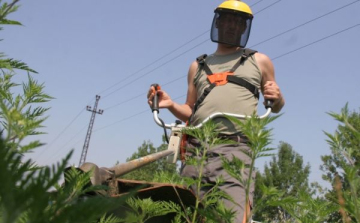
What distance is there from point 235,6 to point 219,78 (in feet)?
3.69

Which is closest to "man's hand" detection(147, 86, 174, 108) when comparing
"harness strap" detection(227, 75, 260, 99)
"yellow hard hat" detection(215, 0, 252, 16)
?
"harness strap" detection(227, 75, 260, 99)

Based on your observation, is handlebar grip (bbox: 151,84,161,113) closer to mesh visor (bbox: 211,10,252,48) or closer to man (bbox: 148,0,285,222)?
man (bbox: 148,0,285,222)

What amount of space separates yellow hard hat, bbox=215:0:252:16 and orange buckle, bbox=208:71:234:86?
39.2 inches

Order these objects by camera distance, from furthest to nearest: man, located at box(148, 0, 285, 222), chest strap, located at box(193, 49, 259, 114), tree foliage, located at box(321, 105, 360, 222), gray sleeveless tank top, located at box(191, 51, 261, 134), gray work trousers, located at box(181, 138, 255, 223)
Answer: chest strap, located at box(193, 49, 259, 114) → gray sleeveless tank top, located at box(191, 51, 261, 134) → man, located at box(148, 0, 285, 222) → gray work trousers, located at box(181, 138, 255, 223) → tree foliage, located at box(321, 105, 360, 222)

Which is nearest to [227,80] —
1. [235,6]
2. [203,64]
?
[203,64]

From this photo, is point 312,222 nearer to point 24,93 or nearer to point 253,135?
point 253,135

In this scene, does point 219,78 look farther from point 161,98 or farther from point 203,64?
point 161,98

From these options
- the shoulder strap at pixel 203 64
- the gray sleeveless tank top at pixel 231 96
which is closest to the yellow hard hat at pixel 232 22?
the shoulder strap at pixel 203 64

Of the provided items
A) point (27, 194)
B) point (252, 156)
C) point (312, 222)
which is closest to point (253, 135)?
point (252, 156)

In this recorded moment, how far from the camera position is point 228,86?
324 cm

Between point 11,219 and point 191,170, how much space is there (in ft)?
8.83

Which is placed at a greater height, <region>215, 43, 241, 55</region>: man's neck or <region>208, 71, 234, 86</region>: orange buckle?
<region>215, 43, 241, 55</region>: man's neck

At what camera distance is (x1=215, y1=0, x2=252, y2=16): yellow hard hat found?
4.07 metres

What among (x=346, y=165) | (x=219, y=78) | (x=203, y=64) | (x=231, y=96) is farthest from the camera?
(x=203, y=64)
